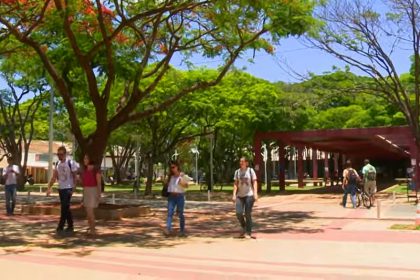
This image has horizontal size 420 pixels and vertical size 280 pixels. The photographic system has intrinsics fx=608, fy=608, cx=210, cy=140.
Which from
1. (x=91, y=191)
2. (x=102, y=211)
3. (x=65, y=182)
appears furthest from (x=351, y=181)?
(x=65, y=182)

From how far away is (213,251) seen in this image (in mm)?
11117

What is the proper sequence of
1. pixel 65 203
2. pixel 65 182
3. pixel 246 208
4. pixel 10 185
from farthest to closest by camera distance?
pixel 10 185 < pixel 65 182 < pixel 65 203 < pixel 246 208

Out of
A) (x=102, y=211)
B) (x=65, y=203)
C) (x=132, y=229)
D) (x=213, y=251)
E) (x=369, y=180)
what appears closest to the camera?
(x=213, y=251)

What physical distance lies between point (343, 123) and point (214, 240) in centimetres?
3842

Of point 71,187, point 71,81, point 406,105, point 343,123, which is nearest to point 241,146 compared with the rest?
point 343,123

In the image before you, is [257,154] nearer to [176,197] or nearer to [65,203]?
[176,197]

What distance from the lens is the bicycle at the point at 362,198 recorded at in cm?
2228

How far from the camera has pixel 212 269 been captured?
920 centimetres

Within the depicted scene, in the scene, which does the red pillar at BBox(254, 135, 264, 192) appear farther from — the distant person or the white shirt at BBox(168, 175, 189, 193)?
A: the white shirt at BBox(168, 175, 189, 193)

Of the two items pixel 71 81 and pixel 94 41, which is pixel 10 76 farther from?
pixel 94 41

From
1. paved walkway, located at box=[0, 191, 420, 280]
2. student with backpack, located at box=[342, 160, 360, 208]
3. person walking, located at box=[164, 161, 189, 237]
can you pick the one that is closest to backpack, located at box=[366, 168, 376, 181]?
student with backpack, located at box=[342, 160, 360, 208]

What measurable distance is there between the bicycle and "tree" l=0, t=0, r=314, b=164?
6.72 meters

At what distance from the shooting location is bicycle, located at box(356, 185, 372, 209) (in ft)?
73.1

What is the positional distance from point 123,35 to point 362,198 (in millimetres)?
10625
